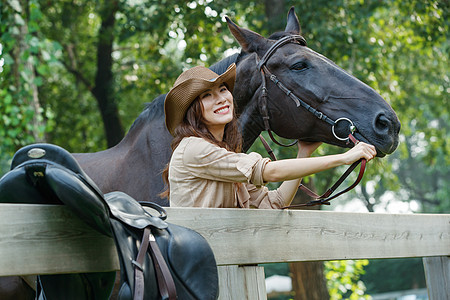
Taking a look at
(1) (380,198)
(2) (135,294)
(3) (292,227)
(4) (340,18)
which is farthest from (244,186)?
(1) (380,198)

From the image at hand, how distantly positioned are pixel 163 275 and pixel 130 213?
26cm

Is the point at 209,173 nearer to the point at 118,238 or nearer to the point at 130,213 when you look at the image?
the point at 130,213

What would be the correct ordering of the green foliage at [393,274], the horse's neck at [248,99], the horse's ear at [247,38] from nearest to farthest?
1. the horse's neck at [248,99]
2. the horse's ear at [247,38]
3. the green foliage at [393,274]

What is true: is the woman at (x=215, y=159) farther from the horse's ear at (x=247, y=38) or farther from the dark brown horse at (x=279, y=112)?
the horse's ear at (x=247, y=38)

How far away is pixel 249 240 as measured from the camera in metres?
2.13

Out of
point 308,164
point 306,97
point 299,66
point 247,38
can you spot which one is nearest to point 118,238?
point 308,164

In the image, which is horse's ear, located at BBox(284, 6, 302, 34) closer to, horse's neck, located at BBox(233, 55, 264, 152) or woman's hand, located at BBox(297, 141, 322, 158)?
horse's neck, located at BBox(233, 55, 264, 152)

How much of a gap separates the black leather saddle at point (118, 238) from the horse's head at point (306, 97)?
1653mm

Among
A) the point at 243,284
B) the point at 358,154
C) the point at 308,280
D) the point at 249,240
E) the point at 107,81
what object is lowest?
the point at 308,280

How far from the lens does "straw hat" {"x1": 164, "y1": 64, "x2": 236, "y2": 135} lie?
2.54 metres

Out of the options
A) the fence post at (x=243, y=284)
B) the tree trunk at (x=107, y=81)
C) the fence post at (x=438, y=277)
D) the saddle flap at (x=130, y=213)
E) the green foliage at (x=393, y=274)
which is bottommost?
the green foliage at (x=393, y=274)

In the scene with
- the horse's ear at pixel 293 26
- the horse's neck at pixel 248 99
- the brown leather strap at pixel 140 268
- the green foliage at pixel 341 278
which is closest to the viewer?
the brown leather strap at pixel 140 268

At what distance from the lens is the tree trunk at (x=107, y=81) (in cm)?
961

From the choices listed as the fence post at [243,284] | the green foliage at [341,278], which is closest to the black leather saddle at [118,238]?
the fence post at [243,284]
